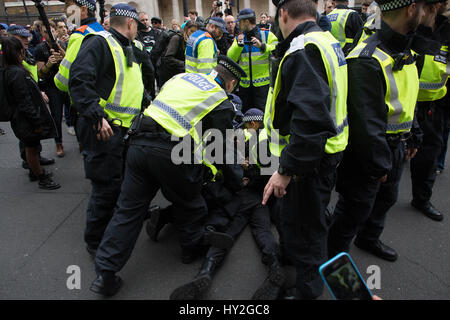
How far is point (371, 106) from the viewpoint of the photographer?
1.91 m

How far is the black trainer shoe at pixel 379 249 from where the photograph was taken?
103 inches

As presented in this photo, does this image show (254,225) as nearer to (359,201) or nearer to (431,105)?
(359,201)

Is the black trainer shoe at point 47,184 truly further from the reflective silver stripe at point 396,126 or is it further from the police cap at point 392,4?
the police cap at point 392,4

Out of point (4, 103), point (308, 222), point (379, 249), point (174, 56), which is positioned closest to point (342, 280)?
point (308, 222)

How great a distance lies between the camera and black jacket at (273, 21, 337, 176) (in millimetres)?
1635

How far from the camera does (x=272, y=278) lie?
7.34 feet

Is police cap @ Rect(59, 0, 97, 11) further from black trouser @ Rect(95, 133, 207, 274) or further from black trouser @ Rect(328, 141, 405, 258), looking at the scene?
black trouser @ Rect(328, 141, 405, 258)

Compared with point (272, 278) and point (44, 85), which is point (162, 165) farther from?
point (44, 85)

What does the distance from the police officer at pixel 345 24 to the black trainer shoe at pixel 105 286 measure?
4.28 metres

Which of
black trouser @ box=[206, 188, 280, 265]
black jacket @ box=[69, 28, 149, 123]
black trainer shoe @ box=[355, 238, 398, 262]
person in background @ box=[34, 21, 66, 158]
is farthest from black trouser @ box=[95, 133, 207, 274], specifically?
person in background @ box=[34, 21, 66, 158]

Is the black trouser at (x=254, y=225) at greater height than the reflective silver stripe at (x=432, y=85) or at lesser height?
lesser

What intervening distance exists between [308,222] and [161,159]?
→ 1079 mm

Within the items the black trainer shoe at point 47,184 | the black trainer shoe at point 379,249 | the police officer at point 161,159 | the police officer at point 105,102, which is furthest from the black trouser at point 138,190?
the black trainer shoe at point 47,184

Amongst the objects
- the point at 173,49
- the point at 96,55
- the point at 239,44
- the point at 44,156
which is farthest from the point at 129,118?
the point at 44,156
